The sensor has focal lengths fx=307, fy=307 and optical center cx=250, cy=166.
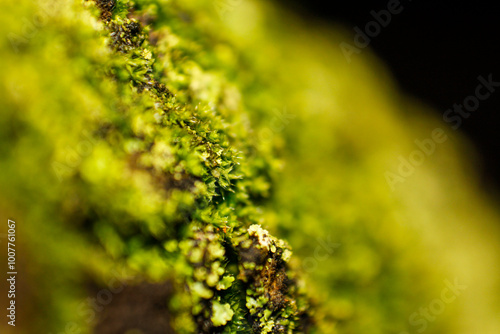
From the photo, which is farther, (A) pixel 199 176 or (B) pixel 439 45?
(B) pixel 439 45

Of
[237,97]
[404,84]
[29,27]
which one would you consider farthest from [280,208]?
[29,27]

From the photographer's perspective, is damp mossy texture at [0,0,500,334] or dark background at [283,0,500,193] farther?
dark background at [283,0,500,193]

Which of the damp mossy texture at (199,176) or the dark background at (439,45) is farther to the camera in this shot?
the dark background at (439,45)

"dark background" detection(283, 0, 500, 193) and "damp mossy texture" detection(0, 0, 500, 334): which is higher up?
"dark background" detection(283, 0, 500, 193)

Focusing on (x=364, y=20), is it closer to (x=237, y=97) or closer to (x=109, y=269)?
(x=237, y=97)
